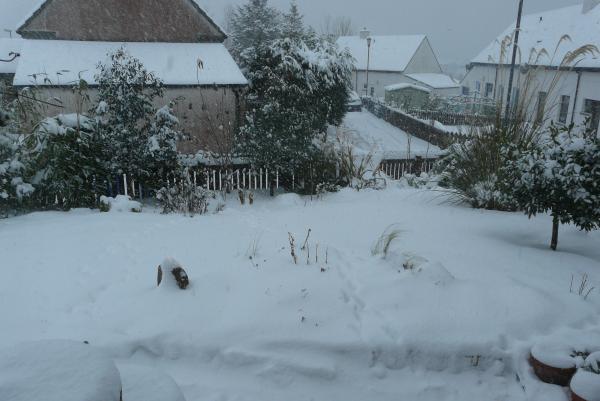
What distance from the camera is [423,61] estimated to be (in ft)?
A: 124

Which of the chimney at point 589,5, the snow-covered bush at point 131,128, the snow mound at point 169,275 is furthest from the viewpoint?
the chimney at point 589,5

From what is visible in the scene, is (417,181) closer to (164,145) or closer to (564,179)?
(564,179)

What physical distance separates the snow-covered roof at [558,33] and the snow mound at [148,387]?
1745 cm

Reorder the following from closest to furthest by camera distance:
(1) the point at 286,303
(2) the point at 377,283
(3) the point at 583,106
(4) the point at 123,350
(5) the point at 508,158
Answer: (4) the point at 123,350 < (1) the point at 286,303 < (2) the point at 377,283 < (5) the point at 508,158 < (3) the point at 583,106

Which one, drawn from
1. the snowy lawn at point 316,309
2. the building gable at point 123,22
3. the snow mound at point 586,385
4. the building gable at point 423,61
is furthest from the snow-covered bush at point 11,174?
the building gable at point 423,61

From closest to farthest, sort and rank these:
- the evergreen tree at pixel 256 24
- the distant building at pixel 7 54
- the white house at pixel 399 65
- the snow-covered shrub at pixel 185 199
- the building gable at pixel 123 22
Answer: the snow-covered shrub at pixel 185 199
the building gable at pixel 123 22
the distant building at pixel 7 54
the evergreen tree at pixel 256 24
the white house at pixel 399 65

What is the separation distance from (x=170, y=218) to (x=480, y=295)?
13.5 feet

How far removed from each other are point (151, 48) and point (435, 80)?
26795 mm

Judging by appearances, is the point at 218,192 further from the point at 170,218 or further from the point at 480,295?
the point at 480,295

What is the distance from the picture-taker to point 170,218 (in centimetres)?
630

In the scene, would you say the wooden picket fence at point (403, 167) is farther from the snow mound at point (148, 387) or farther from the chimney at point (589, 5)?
the chimney at point (589, 5)

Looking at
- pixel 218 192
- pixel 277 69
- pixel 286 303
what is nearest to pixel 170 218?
pixel 218 192

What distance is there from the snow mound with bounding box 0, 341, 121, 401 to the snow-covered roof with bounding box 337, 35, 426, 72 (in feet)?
120

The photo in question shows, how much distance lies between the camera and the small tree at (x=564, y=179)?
438 centimetres
